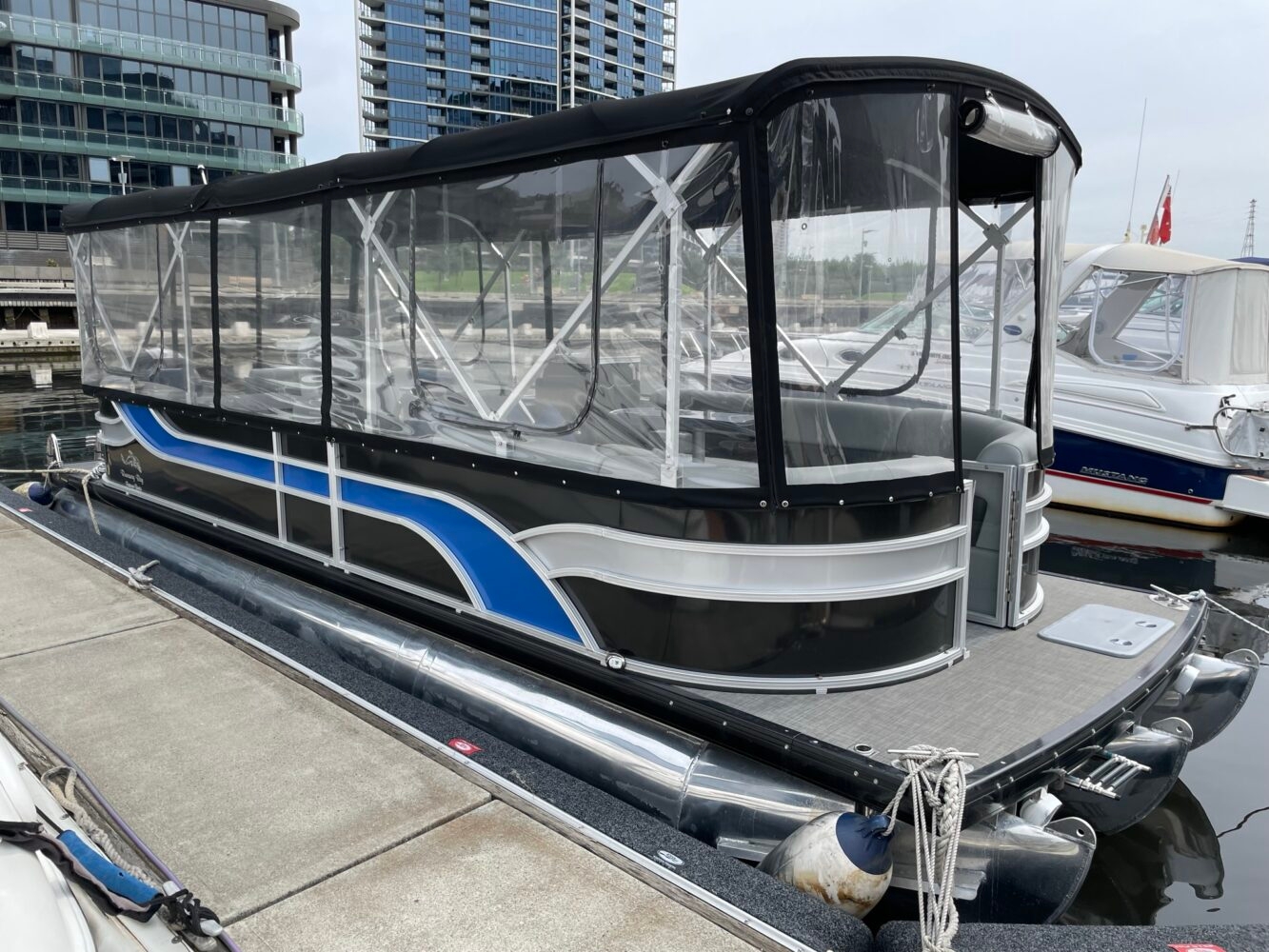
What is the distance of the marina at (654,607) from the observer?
2779 millimetres

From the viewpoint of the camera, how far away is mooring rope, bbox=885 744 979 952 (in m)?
2.70

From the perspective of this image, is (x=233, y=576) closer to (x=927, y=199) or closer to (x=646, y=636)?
(x=646, y=636)

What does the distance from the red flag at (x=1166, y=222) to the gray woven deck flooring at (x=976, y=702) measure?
1360 centimetres

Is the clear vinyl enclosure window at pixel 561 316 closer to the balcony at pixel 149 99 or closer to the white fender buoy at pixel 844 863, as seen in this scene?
the white fender buoy at pixel 844 863

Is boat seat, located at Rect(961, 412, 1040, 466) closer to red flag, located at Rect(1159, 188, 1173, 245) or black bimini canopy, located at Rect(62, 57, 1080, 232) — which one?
black bimini canopy, located at Rect(62, 57, 1080, 232)

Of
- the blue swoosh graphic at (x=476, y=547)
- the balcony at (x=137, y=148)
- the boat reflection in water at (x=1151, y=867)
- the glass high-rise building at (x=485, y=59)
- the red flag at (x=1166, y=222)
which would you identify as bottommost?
the boat reflection in water at (x=1151, y=867)

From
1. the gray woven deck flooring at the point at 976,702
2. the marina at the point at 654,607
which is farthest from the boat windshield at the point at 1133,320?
the gray woven deck flooring at the point at 976,702

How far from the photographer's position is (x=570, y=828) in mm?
2953

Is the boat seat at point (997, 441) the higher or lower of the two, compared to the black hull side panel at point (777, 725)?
higher

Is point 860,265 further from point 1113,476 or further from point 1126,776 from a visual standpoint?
point 1113,476

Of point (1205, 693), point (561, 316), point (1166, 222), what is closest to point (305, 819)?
point (561, 316)

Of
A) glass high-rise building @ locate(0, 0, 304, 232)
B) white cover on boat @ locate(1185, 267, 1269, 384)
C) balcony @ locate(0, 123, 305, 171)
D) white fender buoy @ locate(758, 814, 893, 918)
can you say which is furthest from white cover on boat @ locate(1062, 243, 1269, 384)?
glass high-rise building @ locate(0, 0, 304, 232)

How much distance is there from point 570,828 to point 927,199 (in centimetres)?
232

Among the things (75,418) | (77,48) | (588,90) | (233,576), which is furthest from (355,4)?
(233,576)
